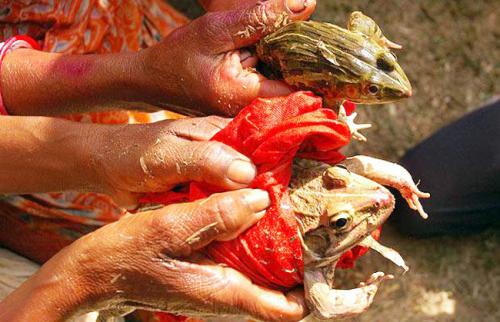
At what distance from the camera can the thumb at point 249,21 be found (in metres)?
1.24

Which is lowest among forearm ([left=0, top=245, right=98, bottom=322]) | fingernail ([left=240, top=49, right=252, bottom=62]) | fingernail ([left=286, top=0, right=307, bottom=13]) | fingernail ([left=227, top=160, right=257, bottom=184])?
forearm ([left=0, top=245, right=98, bottom=322])

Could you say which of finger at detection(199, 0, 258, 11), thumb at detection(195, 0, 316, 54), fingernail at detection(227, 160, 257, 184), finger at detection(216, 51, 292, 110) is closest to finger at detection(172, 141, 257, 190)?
fingernail at detection(227, 160, 257, 184)

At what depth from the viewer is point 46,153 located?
53.9 inches

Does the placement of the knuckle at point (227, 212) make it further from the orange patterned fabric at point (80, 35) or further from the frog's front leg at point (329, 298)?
the orange patterned fabric at point (80, 35)

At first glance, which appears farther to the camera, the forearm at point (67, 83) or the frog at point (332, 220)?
the forearm at point (67, 83)

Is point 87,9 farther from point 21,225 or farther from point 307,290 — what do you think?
point 307,290

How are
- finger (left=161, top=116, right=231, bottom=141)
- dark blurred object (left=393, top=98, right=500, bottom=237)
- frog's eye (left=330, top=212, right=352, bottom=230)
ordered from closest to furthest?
frog's eye (left=330, top=212, right=352, bottom=230) < finger (left=161, top=116, right=231, bottom=141) < dark blurred object (left=393, top=98, right=500, bottom=237)

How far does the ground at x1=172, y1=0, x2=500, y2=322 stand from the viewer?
240 cm

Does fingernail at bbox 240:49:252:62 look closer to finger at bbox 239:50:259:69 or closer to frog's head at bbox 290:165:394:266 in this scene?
finger at bbox 239:50:259:69

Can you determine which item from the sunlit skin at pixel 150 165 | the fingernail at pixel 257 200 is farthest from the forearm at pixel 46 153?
the fingernail at pixel 257 200

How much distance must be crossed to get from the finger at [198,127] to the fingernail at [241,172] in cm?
11

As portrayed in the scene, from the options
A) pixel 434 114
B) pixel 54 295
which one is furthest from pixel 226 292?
pixel 434 114

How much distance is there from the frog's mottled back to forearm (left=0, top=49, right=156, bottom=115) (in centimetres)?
38

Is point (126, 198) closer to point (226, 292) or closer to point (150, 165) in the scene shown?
point (150, 165)
